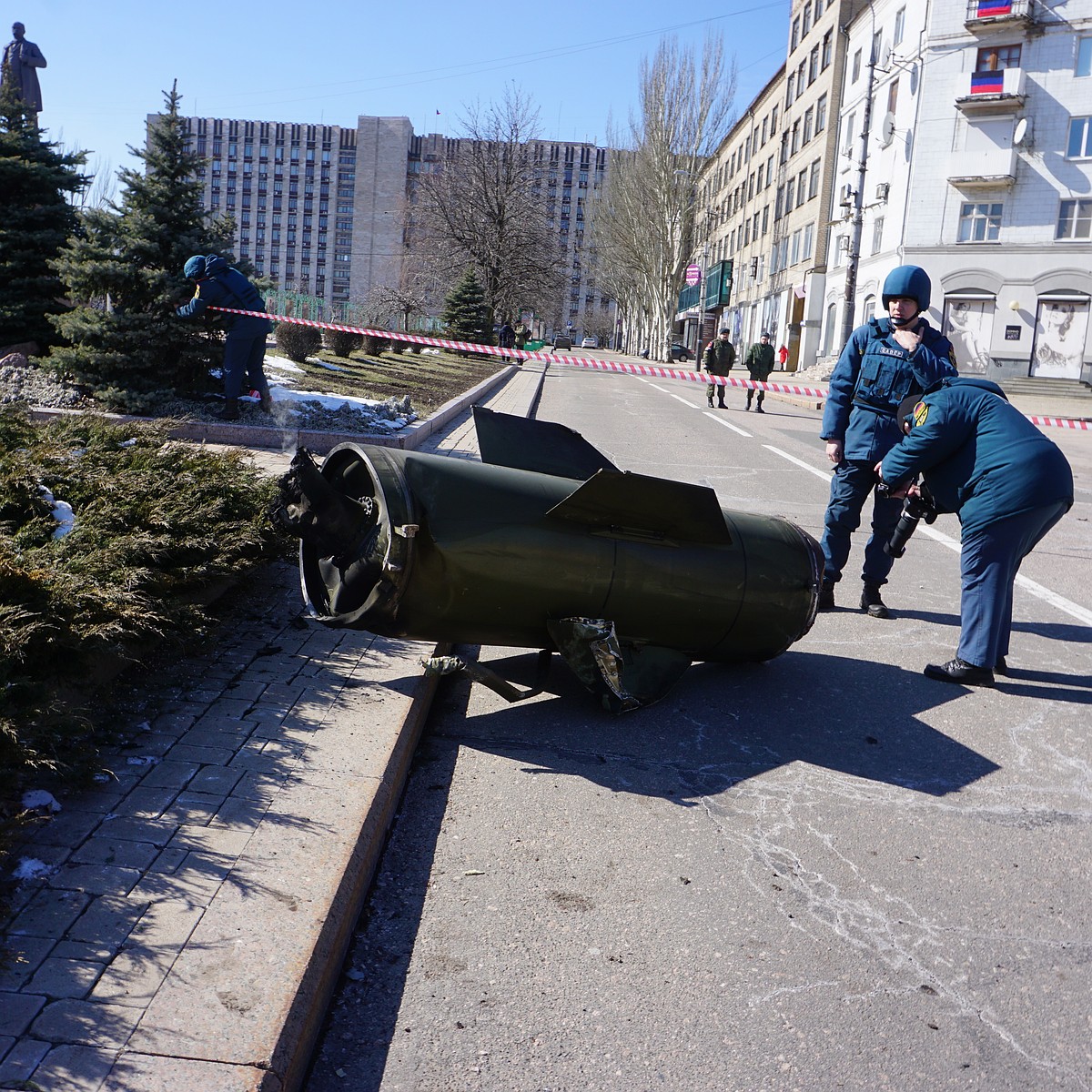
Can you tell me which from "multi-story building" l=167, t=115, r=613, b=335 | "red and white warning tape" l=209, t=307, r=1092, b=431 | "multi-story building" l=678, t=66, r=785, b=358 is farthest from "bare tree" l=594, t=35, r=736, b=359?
"multi-story building" l=167, t=115, r=613, b=335

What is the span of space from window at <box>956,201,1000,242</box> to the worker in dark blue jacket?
117 ft

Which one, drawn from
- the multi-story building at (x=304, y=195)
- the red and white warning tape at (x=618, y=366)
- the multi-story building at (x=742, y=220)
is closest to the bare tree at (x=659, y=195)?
the multi-story building at (x=742, y=220)

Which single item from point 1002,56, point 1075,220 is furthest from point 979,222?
point 1002,56

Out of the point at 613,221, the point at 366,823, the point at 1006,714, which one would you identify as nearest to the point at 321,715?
the point at 366,823

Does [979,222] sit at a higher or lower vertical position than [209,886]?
higher

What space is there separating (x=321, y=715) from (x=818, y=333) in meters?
51.0

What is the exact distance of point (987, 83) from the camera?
38625mm

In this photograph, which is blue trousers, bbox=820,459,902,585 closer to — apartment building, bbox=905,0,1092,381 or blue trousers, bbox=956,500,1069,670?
blue trousers, bbox=956,500,1069,670

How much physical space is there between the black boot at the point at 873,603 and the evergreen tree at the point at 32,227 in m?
10.9

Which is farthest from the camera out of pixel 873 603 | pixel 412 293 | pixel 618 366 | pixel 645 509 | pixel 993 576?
pixel 412 293

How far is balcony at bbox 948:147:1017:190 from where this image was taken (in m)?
38.8

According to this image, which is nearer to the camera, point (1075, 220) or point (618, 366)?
point (618, 366)

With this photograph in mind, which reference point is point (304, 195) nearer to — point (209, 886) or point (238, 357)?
point (238, 357)

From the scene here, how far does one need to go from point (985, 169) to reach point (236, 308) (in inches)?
1439
